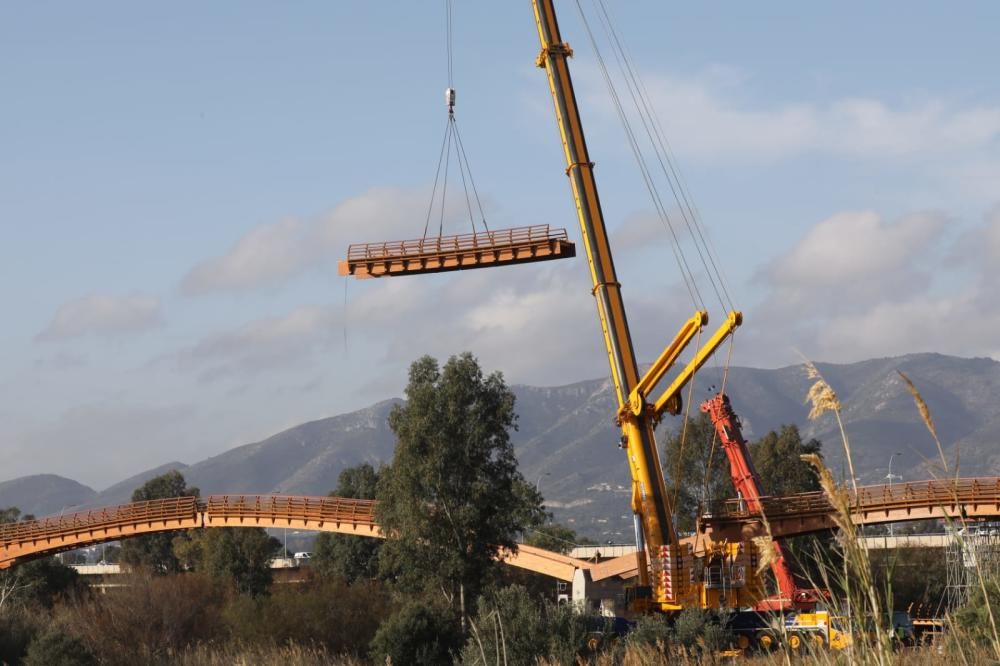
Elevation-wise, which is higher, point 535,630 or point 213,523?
point 213,523

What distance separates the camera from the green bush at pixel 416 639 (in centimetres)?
4000

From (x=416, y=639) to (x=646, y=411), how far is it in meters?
13.5

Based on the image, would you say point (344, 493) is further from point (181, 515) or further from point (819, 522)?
point (819, 522)

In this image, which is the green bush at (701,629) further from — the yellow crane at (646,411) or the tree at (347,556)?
the tree at (347,556)

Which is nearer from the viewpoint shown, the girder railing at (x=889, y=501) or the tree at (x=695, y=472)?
the girder railing at (x=889, y=501)

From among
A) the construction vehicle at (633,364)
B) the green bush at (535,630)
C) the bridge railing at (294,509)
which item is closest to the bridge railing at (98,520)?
the bridge railing at (294,509)

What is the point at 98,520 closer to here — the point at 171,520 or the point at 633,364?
the point at 171,520

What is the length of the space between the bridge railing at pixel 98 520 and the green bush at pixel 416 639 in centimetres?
3077

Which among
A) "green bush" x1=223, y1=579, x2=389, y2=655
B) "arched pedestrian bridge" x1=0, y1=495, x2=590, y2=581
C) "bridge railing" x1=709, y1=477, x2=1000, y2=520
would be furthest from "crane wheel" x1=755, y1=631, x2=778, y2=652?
"arched pedestrian bridge" x1=0, y1=495, x2=590, y2=581

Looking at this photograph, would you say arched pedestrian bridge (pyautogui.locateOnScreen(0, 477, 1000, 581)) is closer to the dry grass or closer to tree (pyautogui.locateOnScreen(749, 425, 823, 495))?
tree (pyautogui.locateOnScreen(749, 425, 823, 495))

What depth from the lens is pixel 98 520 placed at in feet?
231

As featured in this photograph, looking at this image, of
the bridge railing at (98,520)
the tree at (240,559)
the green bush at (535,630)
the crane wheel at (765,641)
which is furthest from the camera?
the tree at (240,559)

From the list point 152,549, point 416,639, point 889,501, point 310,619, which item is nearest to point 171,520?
point 310,619

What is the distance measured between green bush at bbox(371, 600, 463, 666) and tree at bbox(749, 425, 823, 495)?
46.5 meters
